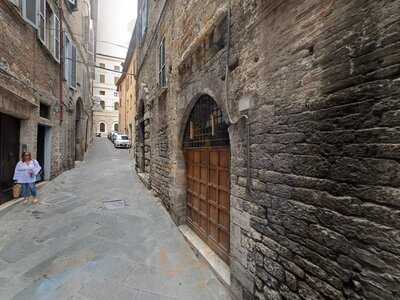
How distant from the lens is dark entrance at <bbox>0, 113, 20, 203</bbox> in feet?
17.8

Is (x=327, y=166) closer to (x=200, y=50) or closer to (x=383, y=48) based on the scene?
(x=383, y=48)

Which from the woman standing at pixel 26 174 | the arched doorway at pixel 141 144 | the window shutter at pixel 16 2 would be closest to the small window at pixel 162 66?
the window shutter at pixel 16 2

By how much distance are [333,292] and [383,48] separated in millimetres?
1567

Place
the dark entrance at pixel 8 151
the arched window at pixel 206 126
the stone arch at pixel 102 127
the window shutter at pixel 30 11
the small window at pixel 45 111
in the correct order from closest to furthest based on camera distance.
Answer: the arched window at pixel 206 126
the dark entrance at pixel 8 151
the window shutter at pixel 30 11
the small window at pixel 45 111
the stone arch at pixel 102 127

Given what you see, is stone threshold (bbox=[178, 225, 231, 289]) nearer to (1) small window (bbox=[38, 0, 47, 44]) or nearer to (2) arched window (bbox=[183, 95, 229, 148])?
(2) arched window (bbox=[183, 95, 229, 148])

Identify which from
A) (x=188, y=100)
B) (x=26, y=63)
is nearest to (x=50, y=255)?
(x=188, y=100)

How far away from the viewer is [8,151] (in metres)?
5.73

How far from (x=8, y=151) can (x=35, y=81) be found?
2246mm

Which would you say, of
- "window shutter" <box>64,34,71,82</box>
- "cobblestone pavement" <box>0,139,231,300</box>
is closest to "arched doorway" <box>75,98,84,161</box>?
"window shutter" <box>64,34,71,82</box>

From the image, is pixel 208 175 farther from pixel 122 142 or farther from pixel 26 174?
pixel 122 142

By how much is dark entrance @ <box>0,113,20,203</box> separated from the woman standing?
30cm

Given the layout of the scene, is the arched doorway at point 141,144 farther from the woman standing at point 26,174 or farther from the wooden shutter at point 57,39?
the woman standing at point 26,174

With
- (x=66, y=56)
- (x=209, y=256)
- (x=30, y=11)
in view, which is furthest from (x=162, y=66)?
(x=66, y=56)

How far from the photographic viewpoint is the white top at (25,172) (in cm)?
555
